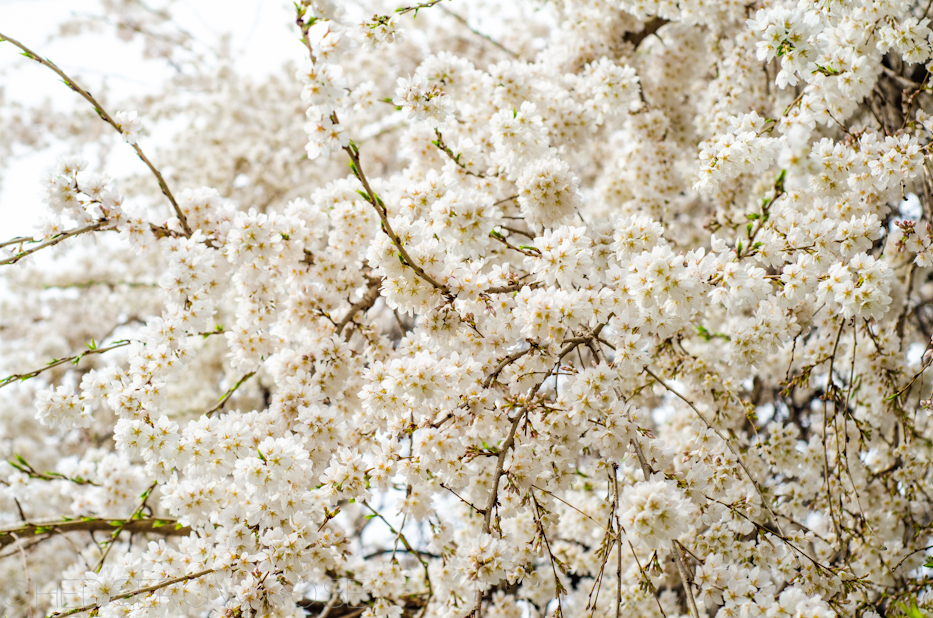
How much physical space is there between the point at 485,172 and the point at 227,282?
4.96 feet

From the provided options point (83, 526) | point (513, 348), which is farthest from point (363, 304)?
point (83, 526)

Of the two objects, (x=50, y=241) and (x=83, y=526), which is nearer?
(x=50, y=241)

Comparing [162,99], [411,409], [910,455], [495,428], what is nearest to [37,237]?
[411,409]

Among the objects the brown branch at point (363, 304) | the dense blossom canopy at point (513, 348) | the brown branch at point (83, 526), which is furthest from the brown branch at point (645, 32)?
the brown branch at point (83, 526)

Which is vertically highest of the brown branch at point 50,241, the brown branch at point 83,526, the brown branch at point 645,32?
the brown branch at point 645,32

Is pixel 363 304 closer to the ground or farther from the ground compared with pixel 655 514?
farther from the ground

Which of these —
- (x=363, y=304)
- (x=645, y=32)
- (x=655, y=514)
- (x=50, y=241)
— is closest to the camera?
(x=655, y=514)

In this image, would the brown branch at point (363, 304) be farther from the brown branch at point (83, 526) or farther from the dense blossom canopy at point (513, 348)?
the brown branch at point (83, 526)

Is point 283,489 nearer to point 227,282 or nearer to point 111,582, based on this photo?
point 111,582

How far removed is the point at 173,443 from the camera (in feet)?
6.90

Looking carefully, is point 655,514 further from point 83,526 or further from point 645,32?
point 645,32

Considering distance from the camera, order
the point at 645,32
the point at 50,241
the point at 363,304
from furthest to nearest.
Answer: the point at 645,32, the point at 363,304, the point at 50,241

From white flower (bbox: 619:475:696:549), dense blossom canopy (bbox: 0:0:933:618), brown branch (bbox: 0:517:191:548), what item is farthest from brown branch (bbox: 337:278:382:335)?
white flower (bbox: 619:475:696:549)

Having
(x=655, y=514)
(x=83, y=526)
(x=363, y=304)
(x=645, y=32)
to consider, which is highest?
(x=645, y=32)
